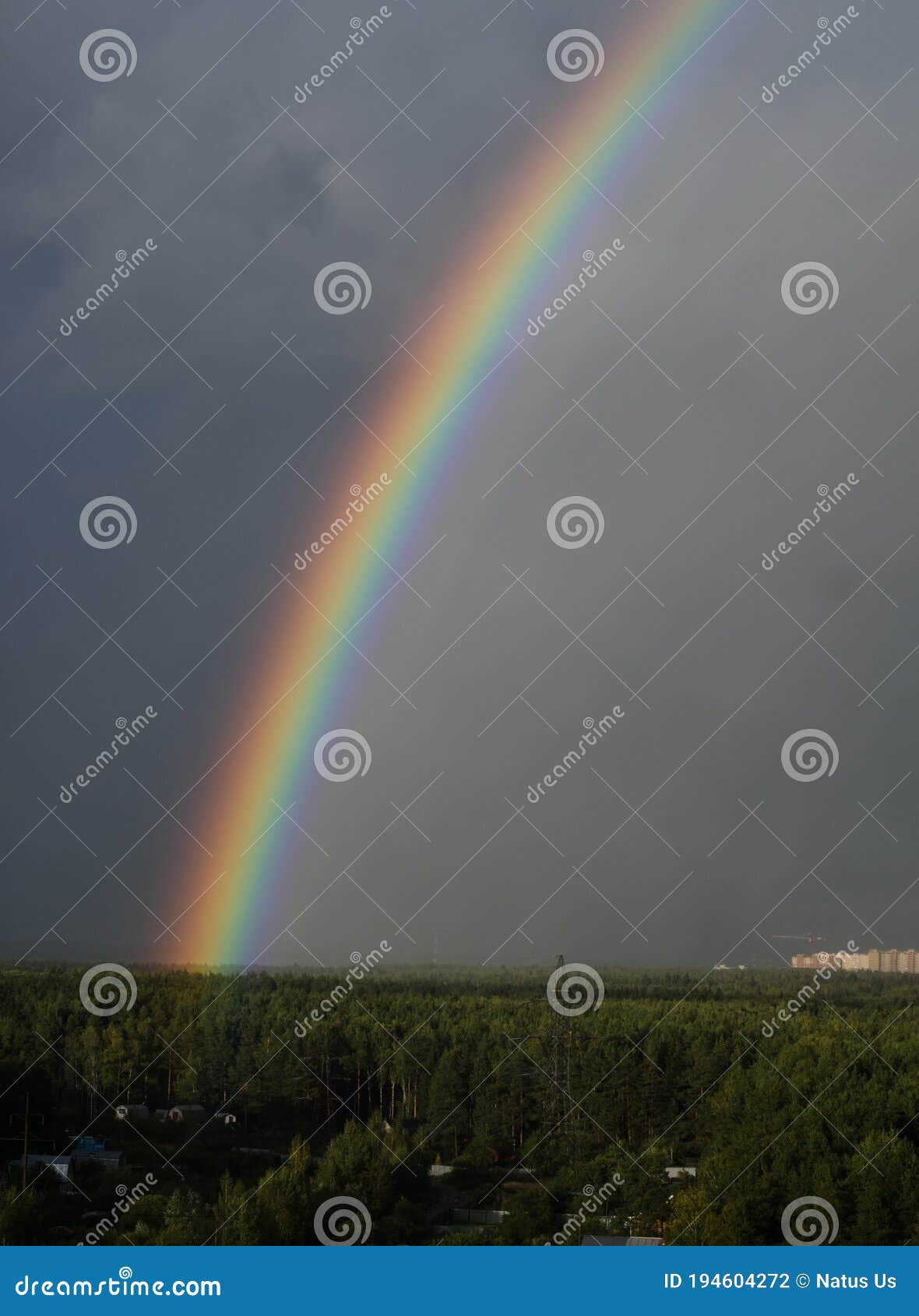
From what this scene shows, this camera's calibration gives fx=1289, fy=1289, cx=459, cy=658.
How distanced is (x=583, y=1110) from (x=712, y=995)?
28.9 m

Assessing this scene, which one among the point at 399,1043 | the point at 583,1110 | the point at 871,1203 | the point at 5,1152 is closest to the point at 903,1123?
the point at 871,1203

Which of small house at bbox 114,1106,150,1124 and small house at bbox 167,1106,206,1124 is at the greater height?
small house at bbox 167,1106,206,1124

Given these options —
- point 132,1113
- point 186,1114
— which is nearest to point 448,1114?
point 186,1114

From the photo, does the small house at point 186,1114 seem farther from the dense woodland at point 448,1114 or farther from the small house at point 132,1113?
the small house at point 132,1113

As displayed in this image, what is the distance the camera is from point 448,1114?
29531 mm

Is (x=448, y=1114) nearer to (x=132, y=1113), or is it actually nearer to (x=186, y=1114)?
(x=186, y=1114)

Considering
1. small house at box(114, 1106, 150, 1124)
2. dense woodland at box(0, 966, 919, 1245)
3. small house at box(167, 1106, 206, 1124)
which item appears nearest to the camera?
dense woodland at box(0, 966, 919, 1245)

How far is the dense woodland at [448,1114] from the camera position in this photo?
1955 cm

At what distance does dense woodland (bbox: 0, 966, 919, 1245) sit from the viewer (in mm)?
19547

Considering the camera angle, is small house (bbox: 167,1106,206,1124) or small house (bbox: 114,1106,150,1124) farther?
small house (bbox: 167,1106,206,1124)

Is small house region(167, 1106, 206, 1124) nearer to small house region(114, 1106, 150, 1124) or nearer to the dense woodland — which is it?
the dense woodland

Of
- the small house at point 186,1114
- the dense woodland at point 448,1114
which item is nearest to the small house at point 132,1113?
the dense woodland at point 448,1114

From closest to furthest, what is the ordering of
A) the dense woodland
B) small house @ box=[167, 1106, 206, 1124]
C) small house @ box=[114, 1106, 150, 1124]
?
1. the dense woodland
2. small house @ box=[114, 1106, 150, 1124]
3. small house @ box=[167, 1106, 206, 1124]

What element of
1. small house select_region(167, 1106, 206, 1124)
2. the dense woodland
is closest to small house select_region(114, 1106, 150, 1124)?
the dense woodland
